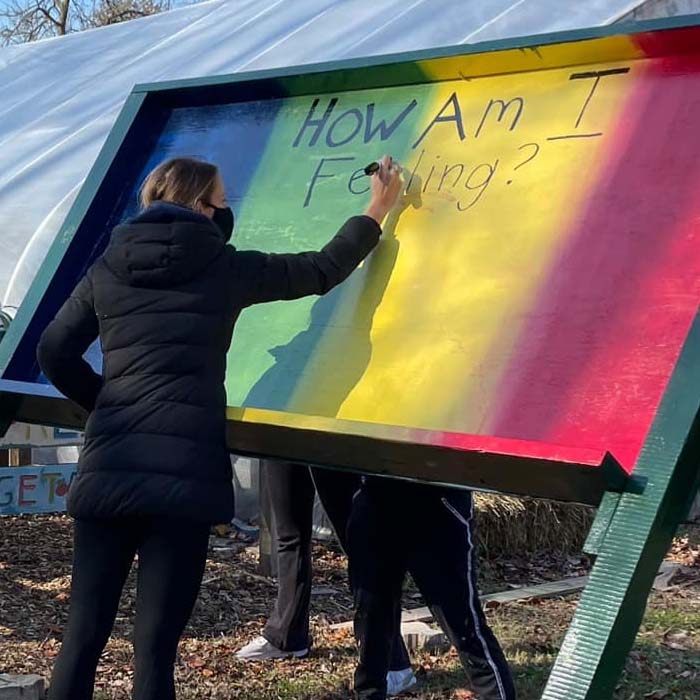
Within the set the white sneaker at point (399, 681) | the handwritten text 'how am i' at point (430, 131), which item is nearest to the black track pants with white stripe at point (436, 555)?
the white sneaker at point (399, 681)

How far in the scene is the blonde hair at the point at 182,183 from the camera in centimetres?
307

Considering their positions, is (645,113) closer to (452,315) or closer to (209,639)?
(452,315)

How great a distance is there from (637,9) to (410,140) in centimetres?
514

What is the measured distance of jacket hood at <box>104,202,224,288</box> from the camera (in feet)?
9.66

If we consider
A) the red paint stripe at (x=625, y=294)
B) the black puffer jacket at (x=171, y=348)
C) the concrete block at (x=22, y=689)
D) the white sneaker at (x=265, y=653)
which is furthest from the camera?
the white sneaker at (x=265, y=653)

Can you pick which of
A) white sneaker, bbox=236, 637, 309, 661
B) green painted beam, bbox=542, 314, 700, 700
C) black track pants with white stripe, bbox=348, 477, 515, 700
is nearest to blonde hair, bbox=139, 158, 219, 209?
black track pants with white stripe, bbox=348, 477, 515, 700

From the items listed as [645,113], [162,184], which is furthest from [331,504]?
[645,113]

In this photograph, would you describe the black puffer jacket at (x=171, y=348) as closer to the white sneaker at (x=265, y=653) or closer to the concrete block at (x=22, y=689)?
the concrete block at (x=22, y=689)

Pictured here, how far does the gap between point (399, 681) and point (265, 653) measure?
0.71 m

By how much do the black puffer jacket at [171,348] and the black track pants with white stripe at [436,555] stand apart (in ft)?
2.67

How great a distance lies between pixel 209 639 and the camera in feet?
17.5

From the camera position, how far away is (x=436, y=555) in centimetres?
360

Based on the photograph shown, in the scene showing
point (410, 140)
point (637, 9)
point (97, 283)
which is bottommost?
point (97, 283)

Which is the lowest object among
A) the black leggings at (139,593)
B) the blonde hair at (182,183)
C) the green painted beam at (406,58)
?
the black leggings at (139,593)
